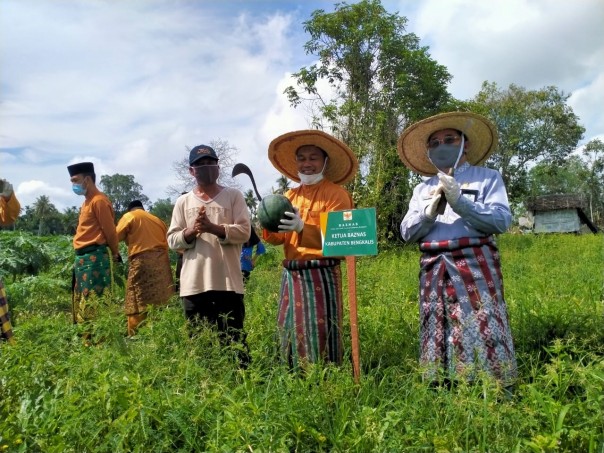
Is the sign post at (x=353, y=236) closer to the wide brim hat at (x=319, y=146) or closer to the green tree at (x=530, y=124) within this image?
the wide brim hat at (x=319, y=146)

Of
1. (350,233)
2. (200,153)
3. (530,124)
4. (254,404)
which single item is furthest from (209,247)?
(530,124)

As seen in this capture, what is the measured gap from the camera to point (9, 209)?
4.25m

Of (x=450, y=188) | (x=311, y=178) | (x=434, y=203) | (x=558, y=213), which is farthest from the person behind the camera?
(x=558, y=213)

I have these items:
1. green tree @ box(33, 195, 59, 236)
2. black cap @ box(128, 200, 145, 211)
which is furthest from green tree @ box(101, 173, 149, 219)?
black cap @ box(128, 200, 145, 211)

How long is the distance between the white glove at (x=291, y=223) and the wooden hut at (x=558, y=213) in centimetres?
3230

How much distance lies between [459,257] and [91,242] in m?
3.53

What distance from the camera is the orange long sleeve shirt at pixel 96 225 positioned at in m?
4.99

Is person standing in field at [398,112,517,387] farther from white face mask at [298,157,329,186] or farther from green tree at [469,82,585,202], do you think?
green tree at [469,82,585,202]

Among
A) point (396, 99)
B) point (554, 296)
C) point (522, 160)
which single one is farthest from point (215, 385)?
point (522, 160)

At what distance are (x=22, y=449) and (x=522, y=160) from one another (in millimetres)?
26517

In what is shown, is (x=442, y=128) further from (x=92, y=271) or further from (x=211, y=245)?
(x=92, y=271)

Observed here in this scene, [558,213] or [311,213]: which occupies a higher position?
[558,213]

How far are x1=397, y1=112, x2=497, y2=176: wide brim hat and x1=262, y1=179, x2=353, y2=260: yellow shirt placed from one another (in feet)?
1.72

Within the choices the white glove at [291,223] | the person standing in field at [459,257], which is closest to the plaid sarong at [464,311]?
the person standing in field at [459,257]
